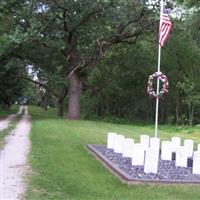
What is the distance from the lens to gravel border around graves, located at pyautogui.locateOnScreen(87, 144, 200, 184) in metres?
10.2

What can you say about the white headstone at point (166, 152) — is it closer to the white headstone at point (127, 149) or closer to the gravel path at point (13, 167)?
the white headstone at point (127, 149)

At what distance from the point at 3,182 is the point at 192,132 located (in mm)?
19698

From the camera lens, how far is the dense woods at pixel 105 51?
33062 mm

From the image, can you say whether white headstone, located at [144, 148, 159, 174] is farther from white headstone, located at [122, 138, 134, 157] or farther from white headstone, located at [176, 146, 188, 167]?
white headstone, located at [122, 138, 134, 157]

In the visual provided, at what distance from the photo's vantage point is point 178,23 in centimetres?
3753

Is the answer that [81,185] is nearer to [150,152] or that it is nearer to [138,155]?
[150,152]

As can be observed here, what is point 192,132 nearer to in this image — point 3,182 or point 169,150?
point 169,150

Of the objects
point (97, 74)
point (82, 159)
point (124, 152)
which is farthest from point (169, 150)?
point (97, 74)

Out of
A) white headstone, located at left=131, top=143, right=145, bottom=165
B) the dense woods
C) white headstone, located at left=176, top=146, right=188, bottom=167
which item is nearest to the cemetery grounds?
white headstone, located at left=131, top=143, right=145, bottom=165

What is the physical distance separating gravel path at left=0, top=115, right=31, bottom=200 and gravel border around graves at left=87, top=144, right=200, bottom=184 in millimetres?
2010

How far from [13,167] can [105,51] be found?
25.5 meters

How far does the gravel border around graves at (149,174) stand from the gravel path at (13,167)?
2010 millimetres

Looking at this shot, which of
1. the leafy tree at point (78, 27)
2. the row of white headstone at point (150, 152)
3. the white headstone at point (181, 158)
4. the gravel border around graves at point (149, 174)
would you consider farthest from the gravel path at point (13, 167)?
the leafy tree at point (78, 27)

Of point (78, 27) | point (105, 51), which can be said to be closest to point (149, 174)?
point (78, 27)
